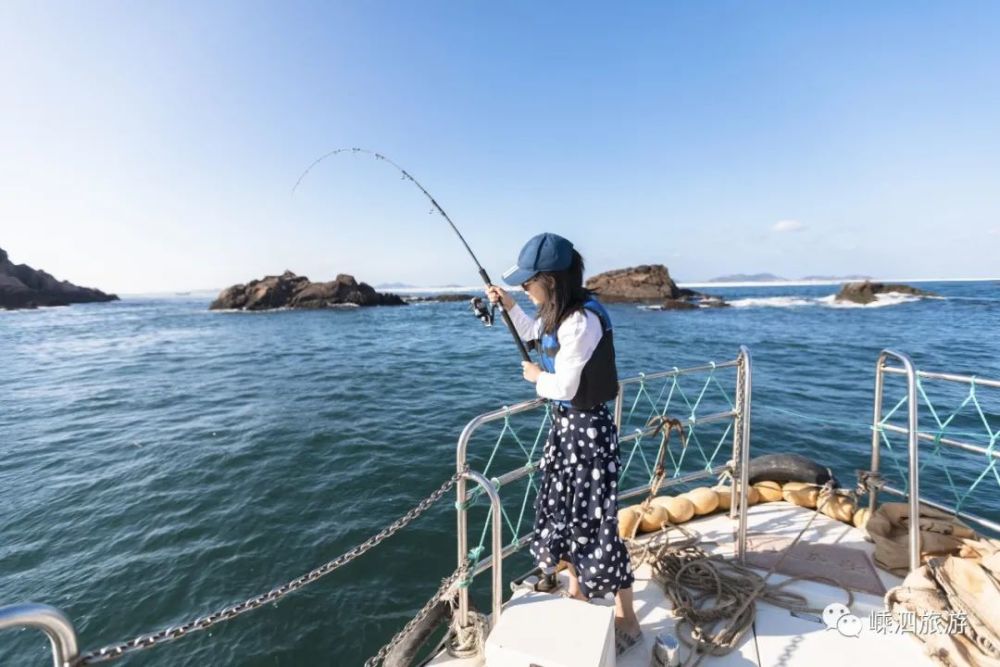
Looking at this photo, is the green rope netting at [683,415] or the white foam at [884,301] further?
the white foam at [884,301]

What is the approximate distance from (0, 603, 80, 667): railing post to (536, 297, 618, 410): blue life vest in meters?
2.30

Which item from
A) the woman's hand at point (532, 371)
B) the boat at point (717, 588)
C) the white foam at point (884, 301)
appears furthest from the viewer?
the white foam at point (884, 301)

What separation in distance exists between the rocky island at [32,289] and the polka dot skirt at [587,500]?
10567 centimetres

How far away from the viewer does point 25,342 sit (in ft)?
98.3

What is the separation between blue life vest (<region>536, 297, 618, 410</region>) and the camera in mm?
2633

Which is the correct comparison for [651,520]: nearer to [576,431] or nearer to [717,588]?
[717,588]

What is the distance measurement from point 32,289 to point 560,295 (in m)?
A: 115

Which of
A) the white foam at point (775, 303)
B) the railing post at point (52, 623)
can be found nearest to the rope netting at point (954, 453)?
the railing post at point (52, 623)

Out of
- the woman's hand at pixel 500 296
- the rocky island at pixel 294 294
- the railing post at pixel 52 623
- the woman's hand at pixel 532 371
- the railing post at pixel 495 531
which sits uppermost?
the rocky island at pixel 294 294

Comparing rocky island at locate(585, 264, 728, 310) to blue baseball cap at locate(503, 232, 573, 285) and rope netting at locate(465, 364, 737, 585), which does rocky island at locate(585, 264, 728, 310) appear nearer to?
rope netting at locate(465, 364, 737, 585)

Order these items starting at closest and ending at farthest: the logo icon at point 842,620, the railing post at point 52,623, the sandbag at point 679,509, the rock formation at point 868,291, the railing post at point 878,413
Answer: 1. the railing post at point 52,623
2. the logo icon at point 842,620
3. the railing post at point 878,413
4. the sandbag at point 679,509
5. the rock formation at point 868,291

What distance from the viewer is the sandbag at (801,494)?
4655 mm

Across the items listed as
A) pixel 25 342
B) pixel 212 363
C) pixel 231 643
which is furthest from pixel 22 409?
pixel 25 342

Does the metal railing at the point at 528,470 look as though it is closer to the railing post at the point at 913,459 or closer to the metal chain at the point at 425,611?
the metal chain at the point at 425,611
